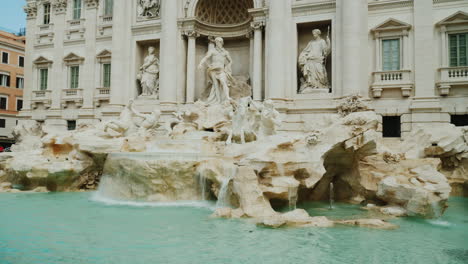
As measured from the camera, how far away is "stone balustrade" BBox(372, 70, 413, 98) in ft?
50.0

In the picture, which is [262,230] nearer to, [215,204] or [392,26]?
[215,204]

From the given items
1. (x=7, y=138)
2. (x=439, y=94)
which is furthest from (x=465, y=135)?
(x=7, y=138)

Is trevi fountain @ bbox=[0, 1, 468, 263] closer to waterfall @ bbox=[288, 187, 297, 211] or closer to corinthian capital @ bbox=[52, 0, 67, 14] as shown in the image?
waterfall @ bbox=[288, 187, 297, 211]

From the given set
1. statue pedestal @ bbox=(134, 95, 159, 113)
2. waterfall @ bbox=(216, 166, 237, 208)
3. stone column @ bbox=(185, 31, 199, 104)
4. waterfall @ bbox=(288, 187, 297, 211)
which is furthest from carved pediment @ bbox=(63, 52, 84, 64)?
waterfall @ bbox=(288, 187, 297, 211)

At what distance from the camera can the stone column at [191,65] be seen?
18.7 meters

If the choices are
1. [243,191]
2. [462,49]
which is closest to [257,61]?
[462,49]

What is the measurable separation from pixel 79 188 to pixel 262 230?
8710mm

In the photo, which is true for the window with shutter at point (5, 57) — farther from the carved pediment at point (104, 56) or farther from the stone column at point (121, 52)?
the stone column at point (121, 52)

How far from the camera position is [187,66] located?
19.1 metres

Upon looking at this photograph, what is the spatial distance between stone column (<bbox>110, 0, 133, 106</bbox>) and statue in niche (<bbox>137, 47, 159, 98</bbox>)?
0.87 metres

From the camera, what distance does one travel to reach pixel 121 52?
66.4ft

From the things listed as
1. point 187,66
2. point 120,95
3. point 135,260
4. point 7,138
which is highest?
point 187,66

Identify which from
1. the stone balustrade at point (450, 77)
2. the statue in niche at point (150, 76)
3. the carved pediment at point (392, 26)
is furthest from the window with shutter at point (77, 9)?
the stone balustrade at point (450, 77)

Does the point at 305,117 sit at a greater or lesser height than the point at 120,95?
lesser
